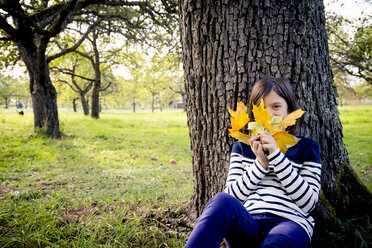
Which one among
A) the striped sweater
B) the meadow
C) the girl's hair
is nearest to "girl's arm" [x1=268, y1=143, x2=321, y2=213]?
the striped sweater

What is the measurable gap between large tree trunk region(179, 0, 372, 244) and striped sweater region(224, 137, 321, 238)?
282 mm

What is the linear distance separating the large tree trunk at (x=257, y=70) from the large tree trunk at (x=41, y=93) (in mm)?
6854

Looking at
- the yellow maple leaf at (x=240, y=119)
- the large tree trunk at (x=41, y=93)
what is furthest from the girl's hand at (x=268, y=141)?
the large tree trunk at (x=41, y=93)

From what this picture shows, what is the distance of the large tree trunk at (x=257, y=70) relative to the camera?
1.83 meters

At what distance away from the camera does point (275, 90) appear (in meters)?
1.76

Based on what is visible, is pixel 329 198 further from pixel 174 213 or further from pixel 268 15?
pixel 268 15

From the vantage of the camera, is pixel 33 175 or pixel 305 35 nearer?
pixel 305 35

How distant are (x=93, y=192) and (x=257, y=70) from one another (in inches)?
113

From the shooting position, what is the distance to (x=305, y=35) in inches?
72.9

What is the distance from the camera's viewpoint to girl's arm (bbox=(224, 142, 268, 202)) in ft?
5.28

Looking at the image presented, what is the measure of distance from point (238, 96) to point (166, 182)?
2472mm

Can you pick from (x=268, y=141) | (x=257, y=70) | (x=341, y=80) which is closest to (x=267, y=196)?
(x=268, y=141)

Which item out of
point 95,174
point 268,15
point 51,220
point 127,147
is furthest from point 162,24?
point 51,220

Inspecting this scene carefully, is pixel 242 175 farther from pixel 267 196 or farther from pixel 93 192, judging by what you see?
pixel 93 192
